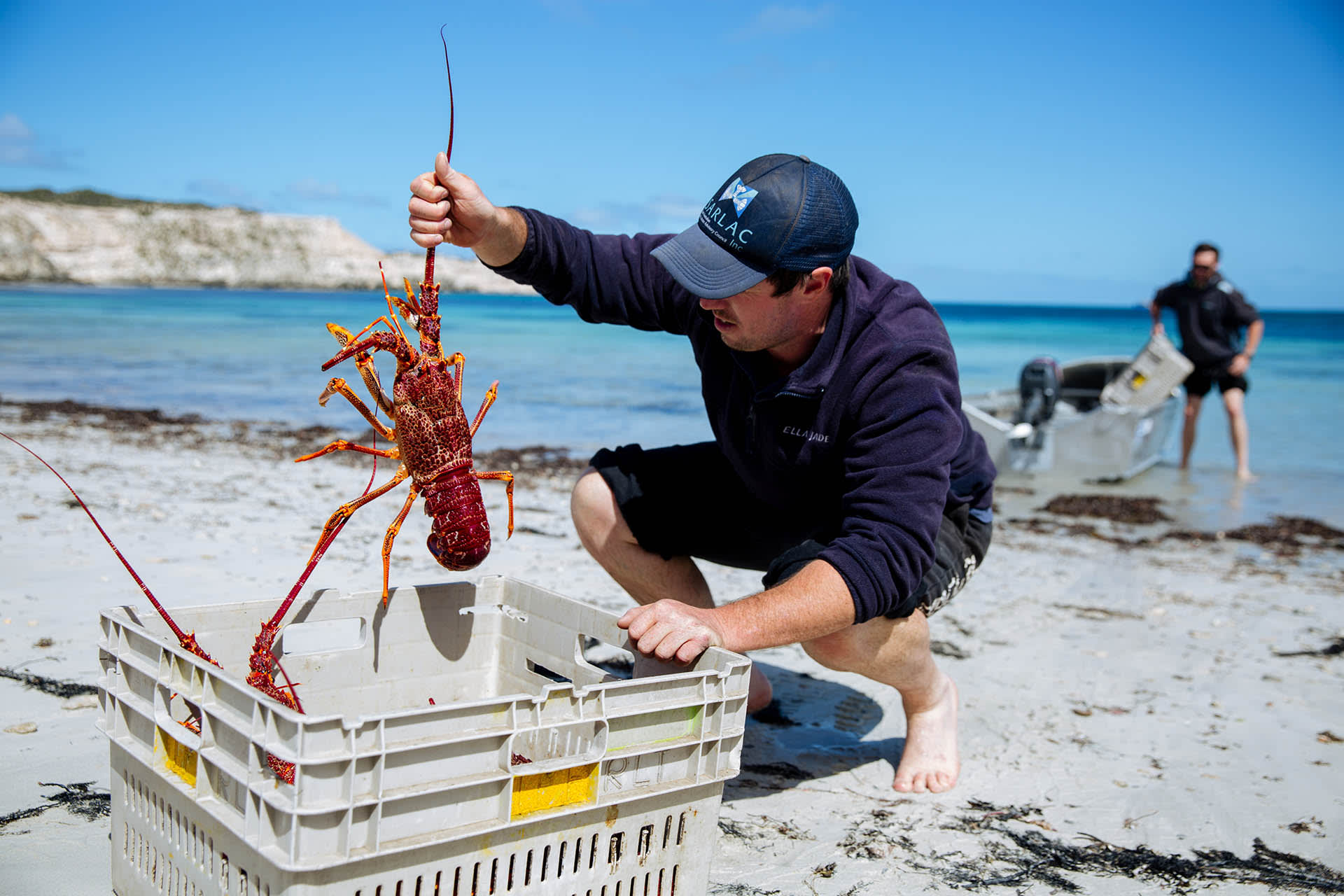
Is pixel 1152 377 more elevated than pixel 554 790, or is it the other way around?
pixel 1152 377

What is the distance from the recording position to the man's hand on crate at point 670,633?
85.0 inches

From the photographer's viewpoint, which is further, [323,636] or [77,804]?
[323,636]

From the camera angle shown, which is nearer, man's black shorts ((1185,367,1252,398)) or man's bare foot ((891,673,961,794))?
man's bare foot ((891,673,961,794))

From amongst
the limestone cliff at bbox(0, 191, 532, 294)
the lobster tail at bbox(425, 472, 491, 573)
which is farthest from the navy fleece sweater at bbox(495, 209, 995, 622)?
the limestone cliff at bbox(0, 191, 532, 294)

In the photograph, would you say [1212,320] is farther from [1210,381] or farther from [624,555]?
[624,555]

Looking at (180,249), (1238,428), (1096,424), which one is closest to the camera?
(1096,424)

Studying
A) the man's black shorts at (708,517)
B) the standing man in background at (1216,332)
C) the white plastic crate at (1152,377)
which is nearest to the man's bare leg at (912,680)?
the man's black shorts at (708,517)

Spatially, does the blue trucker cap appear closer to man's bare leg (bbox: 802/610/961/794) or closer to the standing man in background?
man's bare leg (bbox: 802/610/961/794)

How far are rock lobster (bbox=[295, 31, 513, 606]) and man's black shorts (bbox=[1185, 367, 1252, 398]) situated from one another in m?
9.74

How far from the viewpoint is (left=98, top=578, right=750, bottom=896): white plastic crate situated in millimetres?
1560

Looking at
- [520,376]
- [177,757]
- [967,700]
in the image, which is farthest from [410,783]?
[520,376]

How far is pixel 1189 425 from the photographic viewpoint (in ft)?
35.7

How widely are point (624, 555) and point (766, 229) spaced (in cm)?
124

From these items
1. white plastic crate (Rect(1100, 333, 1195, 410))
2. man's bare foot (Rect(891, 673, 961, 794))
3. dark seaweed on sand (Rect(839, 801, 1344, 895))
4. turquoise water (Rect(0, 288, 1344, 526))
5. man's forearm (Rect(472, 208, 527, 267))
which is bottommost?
dark seaweed on sand (Rect(839, 801, 1344, 895))
